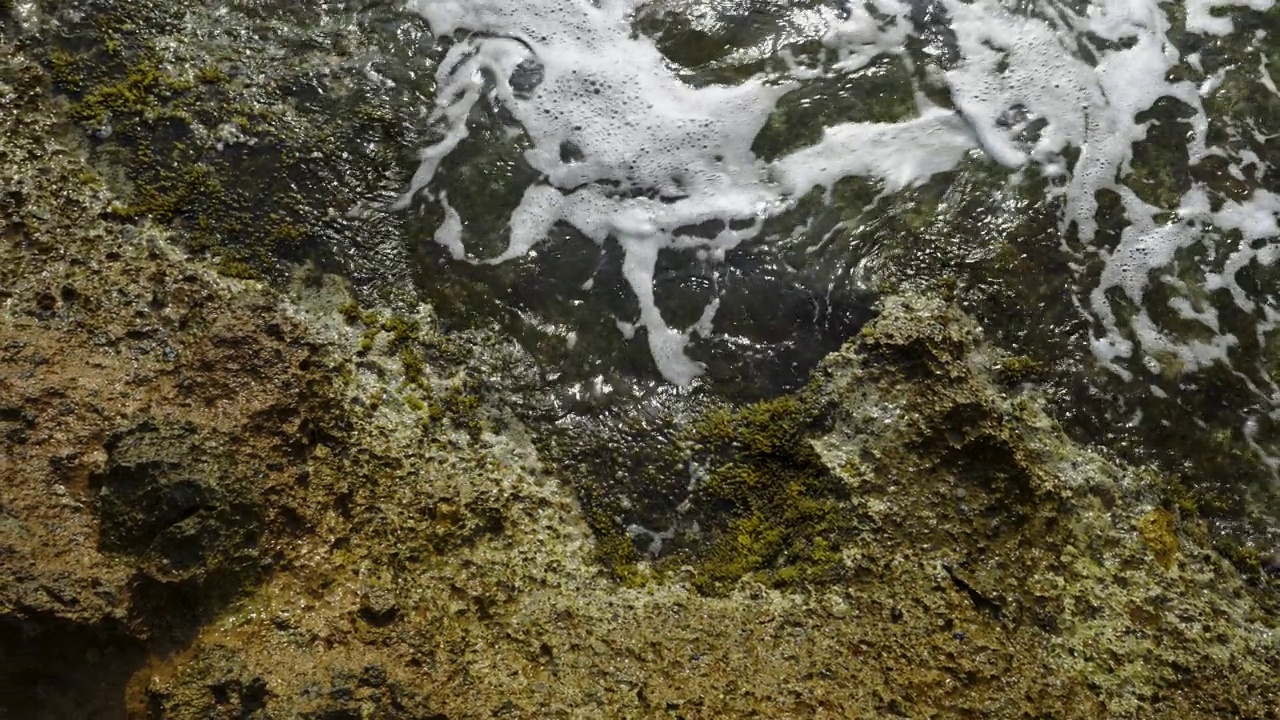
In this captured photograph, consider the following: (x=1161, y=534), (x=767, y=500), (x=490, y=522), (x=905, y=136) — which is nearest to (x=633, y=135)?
(x=905, y=136)

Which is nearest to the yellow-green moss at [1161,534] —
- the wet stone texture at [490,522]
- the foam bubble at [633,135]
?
the wet stone texture at [490,522]

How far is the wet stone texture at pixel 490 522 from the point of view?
303 cm

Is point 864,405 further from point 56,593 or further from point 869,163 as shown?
point 56,593

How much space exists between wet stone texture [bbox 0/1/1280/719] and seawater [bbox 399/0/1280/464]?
0.64 m

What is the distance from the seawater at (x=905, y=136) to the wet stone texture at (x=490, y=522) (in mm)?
645

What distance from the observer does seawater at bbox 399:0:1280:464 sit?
427cm

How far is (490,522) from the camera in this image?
370 cm

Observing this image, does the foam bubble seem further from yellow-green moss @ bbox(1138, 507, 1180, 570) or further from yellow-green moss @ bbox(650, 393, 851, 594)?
yellow-green moss @ bbox(1138, 507, 1180, 570)

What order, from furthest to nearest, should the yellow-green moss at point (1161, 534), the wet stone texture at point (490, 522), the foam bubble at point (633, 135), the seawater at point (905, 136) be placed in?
the foam bubble at point (633, 135)
the seawater at point (905, 136)
the yellow-green moss at point (1161, 534)
the wet stone texture at point (490, 522)

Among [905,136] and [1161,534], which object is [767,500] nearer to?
[1161,534]

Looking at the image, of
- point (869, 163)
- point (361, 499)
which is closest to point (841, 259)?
point (869, 163)

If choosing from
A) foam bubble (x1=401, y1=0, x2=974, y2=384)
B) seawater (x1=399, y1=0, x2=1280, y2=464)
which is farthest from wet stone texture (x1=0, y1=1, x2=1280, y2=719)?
foam bubble (x1=401, y1=0, x2=974, y2=384)

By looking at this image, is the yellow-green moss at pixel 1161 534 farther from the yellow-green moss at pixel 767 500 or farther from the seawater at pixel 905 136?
the yellow-green moss at pixel 767 500

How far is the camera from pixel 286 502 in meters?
3.35
